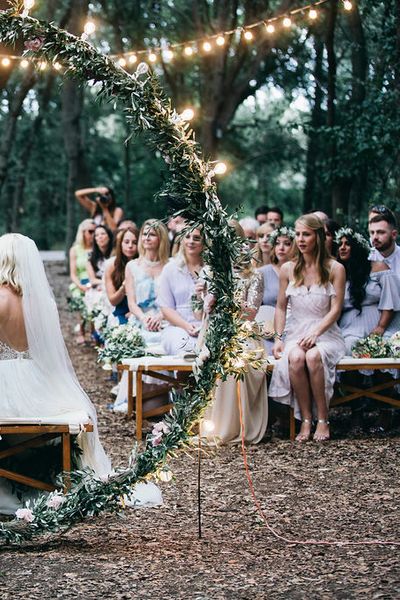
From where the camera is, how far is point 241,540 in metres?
5.89

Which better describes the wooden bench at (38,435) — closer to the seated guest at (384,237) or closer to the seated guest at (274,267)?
the seated guest at (274,267)

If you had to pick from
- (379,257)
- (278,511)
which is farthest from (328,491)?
(379,257)

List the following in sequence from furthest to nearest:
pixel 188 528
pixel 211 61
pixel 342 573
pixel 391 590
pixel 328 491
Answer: pixel 211 61, pixel 328 491, pixel 188 528, pixel 342 573, pixel 391 590

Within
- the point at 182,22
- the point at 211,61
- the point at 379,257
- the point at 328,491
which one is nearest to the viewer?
the point at 328,491

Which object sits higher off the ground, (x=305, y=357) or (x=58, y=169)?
(x=58, y=169)

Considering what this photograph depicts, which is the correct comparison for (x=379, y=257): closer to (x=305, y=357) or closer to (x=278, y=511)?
(x=305, y=357)

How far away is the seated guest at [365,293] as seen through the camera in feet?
31.2

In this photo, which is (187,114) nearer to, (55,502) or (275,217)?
(55,502)

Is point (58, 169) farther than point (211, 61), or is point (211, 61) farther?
point (58, 169)

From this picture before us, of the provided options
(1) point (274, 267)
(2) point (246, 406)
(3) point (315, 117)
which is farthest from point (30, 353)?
(3) point (315, 117)

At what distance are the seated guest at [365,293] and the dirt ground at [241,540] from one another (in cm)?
145

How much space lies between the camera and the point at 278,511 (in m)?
6.56

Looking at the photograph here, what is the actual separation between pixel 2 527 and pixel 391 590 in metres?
2.20

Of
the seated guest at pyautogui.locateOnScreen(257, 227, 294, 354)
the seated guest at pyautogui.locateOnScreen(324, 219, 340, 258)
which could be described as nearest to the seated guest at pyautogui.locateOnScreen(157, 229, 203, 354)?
the seated guest at pyautogui.locateOnScreen(257, 227, 294, 354)
